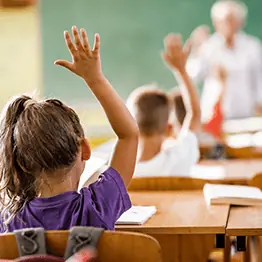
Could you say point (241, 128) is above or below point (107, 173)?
below

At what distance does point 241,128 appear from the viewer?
22.3ft

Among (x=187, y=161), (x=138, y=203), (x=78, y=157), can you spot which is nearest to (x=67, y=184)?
(x=78, y=157)

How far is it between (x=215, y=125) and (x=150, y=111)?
183 cm

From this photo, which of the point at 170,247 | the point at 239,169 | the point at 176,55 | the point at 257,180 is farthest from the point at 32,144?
the point at 239,169

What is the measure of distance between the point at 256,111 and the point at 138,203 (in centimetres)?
513

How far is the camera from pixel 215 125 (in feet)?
19.0

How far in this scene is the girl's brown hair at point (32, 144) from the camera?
2.30 meters

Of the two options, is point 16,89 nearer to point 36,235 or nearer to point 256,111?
point 256,111

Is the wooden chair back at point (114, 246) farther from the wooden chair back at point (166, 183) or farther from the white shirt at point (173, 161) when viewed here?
the white shirt at point (173, 161)

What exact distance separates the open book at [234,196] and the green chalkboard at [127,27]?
4992 mm

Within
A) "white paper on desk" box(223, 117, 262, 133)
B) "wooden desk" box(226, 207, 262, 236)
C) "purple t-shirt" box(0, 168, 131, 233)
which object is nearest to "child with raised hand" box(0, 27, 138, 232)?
A: "purple t-shirt" box(0, 168, 131, 233)

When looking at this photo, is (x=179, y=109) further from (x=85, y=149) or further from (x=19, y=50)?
(x=19, y=50)

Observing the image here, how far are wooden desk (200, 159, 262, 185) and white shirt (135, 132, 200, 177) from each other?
0.66 feet

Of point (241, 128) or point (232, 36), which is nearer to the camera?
point (241, 128)
